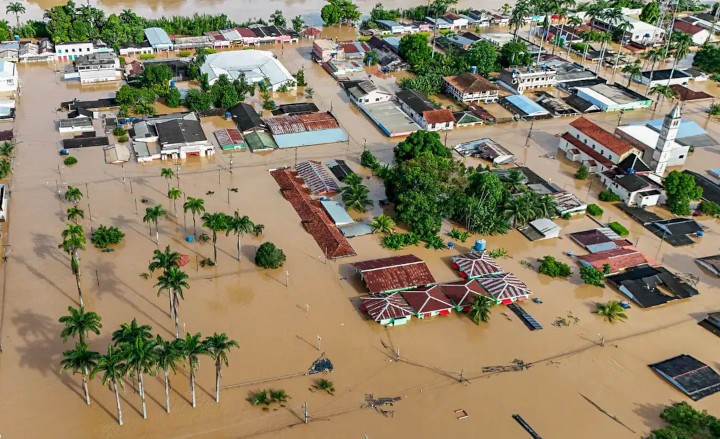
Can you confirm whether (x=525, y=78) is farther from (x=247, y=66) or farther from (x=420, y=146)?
(x=247, y=66)

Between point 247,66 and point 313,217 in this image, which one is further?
point 247,66

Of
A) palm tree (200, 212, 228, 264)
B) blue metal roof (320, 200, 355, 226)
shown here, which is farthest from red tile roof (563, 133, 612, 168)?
palm tree (200, 212, 228, 264)

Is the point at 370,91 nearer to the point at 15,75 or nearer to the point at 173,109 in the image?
the point at 173,109

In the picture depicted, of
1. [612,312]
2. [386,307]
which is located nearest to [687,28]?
[612,312]

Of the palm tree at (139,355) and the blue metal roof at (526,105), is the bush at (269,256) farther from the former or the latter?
the blue metal roof at (526,105)

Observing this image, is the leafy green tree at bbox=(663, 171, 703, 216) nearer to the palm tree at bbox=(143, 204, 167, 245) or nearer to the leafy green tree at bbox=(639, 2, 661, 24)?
the palm tree at bbox=(143, 204, 167, 245)

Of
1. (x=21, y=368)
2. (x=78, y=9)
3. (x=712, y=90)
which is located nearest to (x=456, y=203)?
(x=21, y=368)

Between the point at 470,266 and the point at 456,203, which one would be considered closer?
the point at 470,266
